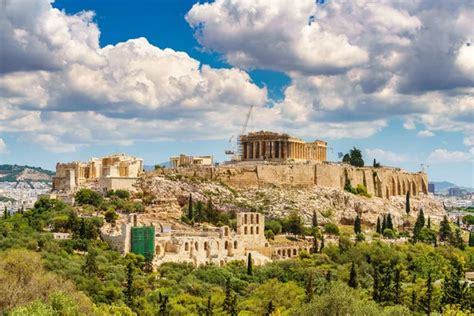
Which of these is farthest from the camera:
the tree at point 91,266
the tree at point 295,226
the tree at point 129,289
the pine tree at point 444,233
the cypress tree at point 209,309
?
the pine tree at point 444,233

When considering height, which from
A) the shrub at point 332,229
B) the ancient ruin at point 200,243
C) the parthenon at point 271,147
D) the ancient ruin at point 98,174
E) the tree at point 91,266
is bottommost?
the tree at point 91,266

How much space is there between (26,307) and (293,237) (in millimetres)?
41010

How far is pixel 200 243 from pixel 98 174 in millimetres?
24780

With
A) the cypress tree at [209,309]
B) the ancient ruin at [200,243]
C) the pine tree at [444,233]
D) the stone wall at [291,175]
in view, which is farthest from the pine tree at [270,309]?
the stone wall at [291,175]

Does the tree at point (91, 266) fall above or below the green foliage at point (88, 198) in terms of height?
below

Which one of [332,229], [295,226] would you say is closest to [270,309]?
[295,226]

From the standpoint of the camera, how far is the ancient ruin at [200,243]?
59312 millimetres

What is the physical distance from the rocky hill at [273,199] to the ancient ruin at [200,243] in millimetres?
7744

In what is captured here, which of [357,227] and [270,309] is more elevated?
[357,227]

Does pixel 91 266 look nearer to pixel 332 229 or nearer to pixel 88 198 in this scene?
pixel 88 198

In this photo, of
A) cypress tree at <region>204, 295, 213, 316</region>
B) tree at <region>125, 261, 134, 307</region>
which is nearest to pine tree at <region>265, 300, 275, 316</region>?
cypress tree at <region>204, 295, 213, 316</region>

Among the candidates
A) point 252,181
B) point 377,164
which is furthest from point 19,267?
point 377,164

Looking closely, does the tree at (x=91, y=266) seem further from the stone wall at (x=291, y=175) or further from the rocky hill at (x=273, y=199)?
the stone wall at (x=291, y=175)

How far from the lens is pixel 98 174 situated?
275ft
